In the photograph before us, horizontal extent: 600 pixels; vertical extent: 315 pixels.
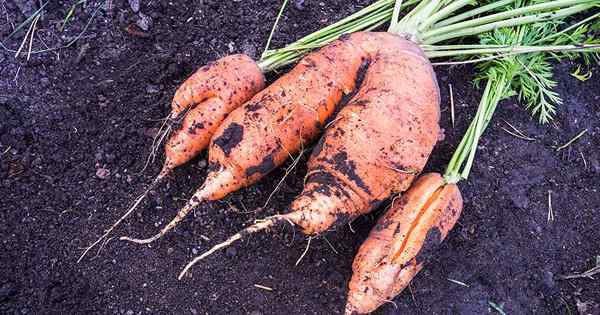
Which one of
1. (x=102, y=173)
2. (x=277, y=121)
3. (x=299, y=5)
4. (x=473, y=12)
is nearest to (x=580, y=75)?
(x=473, y=12)

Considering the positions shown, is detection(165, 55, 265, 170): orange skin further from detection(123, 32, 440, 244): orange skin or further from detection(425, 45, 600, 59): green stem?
detection(425, 45, 600, 59): green stem

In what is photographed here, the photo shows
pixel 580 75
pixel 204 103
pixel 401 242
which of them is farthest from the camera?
pixel 580 75

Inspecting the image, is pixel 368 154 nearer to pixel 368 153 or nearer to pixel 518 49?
pixel 368 153

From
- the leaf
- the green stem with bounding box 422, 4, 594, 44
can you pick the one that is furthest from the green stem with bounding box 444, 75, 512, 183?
the leaf

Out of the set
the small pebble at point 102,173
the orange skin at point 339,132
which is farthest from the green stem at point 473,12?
the small pebble at point 102,173

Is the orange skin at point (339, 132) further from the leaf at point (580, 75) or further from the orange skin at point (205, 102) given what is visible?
Result: the leaf at point (580, 75)

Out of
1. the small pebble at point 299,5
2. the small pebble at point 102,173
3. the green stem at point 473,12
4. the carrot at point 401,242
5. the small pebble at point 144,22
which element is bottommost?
the carrot at point 401,242

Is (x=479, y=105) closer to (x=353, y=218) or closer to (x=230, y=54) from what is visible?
(x=353, y=218)
